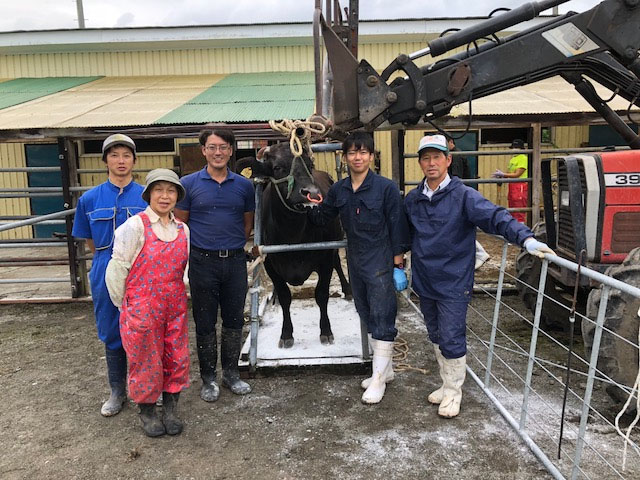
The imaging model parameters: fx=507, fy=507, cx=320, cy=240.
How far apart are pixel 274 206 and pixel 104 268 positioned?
5.07 feet

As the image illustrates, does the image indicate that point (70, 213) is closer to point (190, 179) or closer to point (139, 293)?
point (190, 179)

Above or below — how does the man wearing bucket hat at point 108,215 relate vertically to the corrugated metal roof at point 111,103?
below

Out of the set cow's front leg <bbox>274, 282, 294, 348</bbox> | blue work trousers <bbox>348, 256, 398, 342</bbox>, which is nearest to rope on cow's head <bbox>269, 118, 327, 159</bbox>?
blue work trousers <bbox>348, 256, 398, 342</bbox>

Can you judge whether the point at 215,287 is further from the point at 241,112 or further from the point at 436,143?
the point at 241,112

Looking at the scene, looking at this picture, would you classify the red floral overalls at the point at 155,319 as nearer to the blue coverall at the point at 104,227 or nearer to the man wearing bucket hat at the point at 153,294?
the man wearing bucket hat at the point at 153,294

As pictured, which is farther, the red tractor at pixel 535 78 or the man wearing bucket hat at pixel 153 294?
the red tractor at pixel 535 78

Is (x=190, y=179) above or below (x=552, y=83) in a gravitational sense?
below

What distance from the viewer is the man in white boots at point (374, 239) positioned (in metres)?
3.66

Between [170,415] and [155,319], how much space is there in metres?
0.73

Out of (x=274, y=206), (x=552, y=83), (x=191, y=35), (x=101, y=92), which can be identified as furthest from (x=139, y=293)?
(x=191, y=35)

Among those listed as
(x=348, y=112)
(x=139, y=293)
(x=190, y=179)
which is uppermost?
(x=348, y=112)

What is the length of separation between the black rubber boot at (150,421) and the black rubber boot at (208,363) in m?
0.49

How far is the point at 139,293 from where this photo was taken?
315 cm

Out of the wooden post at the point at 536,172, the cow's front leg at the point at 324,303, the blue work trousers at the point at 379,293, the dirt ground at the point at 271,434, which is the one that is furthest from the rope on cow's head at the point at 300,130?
the wooden post at the point at 536,172
